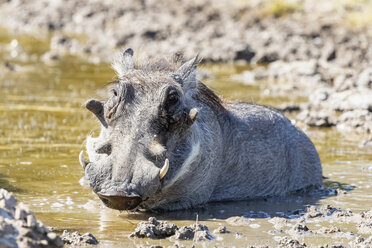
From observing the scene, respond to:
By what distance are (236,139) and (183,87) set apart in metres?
→ 1.03

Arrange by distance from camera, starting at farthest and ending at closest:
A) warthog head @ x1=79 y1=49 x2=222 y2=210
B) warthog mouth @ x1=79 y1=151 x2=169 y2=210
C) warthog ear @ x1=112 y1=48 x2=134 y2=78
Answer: warthog ear @ x1=112 y1=48 x2=134 y2=78
warthog head @ x1=79 y1=49 x2=222 y2=210
warthog mouth @ x1=79 y1=151 x2=169 y2=210

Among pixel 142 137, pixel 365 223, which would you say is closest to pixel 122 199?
pixel 142 137

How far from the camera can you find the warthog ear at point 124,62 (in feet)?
23.2

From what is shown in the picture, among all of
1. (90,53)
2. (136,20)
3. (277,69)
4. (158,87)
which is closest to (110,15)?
(136,20)

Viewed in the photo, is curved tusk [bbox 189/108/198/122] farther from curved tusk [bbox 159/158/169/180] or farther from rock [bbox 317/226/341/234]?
rock [bbox 317/226/341/234]

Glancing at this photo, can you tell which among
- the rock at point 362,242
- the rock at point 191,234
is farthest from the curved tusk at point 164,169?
the rock at point 362,242

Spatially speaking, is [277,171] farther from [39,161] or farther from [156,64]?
[39,161]

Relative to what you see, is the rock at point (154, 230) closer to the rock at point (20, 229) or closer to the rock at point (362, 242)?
the rock at point (20, 229)

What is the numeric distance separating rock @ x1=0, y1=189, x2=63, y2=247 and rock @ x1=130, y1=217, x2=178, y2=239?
1.12 metres

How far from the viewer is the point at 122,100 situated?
6.40 metres

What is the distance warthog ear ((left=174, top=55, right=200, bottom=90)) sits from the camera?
273 inches

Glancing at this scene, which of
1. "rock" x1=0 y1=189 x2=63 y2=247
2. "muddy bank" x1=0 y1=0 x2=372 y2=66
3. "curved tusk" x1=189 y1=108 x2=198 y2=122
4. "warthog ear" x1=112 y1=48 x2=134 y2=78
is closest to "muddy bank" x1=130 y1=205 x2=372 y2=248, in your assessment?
"curved tusk" x1=189 y1=108 x2=198 y2=122

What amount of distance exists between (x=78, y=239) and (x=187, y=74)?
7.20ft

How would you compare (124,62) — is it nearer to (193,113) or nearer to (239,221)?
(193,113)
